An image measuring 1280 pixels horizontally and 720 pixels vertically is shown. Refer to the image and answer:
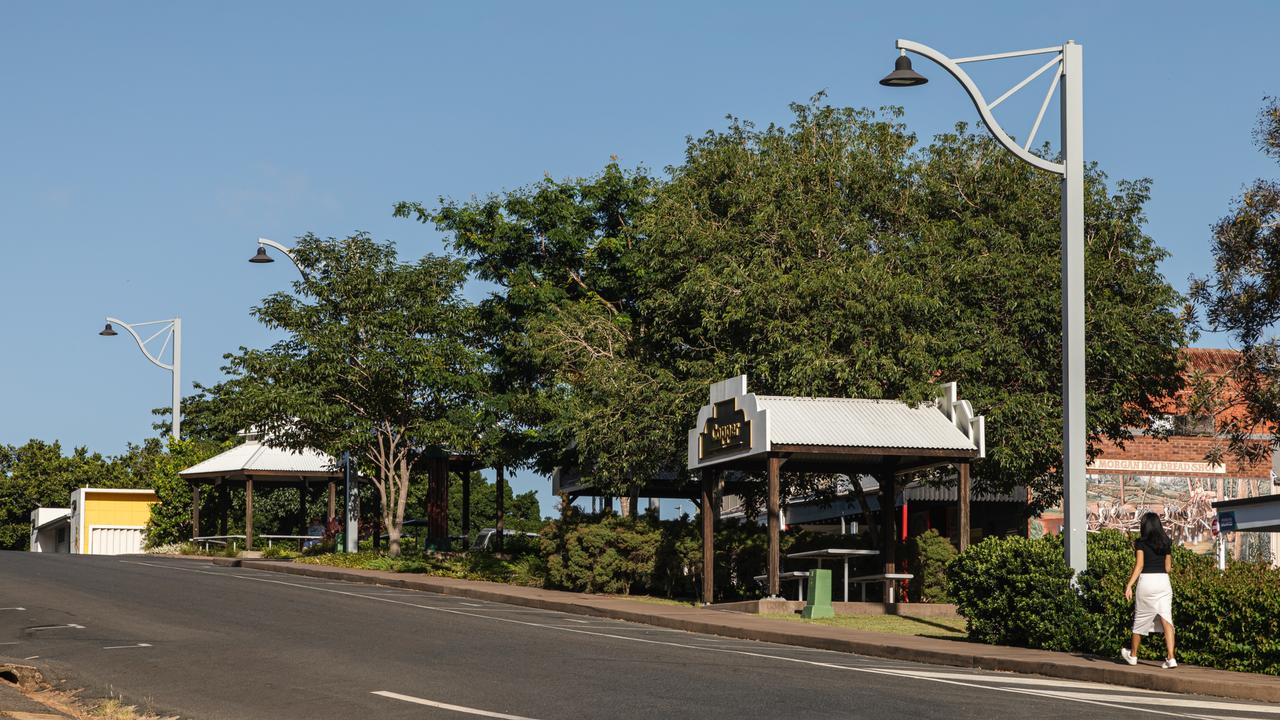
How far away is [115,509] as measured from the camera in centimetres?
5728

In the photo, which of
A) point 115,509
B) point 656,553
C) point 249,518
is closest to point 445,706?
point 656,553

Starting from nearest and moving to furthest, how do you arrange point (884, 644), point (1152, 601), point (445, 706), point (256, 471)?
point (445, 706)
point (1152, 601)
point (884, 644)
point (256, 471)

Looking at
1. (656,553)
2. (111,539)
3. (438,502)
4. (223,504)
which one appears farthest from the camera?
(111,539)

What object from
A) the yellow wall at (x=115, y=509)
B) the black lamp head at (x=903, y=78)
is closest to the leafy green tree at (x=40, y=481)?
the yellow wall at (x=115, y=509)

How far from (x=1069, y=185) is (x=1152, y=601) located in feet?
18.4

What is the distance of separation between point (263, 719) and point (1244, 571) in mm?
10845

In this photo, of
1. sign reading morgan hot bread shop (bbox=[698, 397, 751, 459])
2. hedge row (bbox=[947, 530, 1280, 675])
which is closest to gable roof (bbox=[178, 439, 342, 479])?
sign reading morgan hot bread shop (bbox=[698, 397, 751, 459])

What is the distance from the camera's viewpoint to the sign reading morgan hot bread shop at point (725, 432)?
25573 mm

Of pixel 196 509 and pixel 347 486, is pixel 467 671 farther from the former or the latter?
pixel 196 509

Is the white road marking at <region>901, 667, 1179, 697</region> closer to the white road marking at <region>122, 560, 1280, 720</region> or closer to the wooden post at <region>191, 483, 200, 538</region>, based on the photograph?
the white road marking at <region>122, 560, 1280, 720</region>

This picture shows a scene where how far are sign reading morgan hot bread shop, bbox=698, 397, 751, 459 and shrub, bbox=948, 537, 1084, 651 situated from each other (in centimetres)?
598

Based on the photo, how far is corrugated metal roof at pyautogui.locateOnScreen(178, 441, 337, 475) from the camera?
45.8 metres

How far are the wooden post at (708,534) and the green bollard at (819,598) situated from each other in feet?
10.7

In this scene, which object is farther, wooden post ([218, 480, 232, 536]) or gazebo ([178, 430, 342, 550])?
wooden post ([218, 480, 232, 536])
